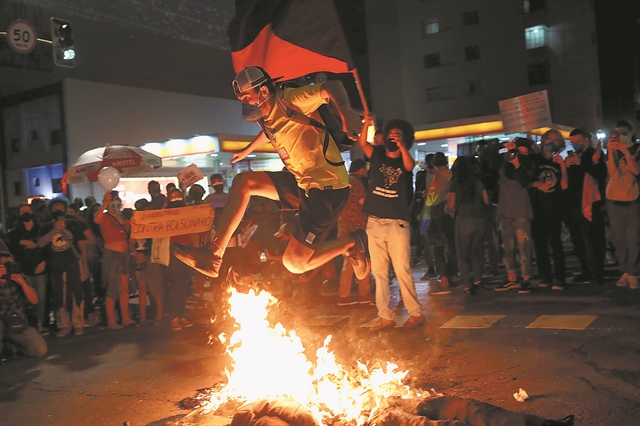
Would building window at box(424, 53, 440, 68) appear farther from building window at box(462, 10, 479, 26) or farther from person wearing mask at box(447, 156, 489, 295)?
person wearing mask at box(447, 156, 489, 295)

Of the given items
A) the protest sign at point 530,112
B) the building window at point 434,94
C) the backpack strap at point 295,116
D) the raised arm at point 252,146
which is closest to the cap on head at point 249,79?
the backpack strap at point 295,116

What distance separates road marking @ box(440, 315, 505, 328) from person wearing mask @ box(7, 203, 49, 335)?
6.14 m

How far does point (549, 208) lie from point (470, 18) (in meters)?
34.7

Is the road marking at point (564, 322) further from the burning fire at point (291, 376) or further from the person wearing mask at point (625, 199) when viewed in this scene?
the burning fire at point (291, 376)

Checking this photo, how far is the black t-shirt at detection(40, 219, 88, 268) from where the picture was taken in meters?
9.20

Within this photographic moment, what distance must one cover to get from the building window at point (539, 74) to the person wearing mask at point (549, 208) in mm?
32556

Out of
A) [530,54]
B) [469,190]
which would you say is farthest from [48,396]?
[530,54]

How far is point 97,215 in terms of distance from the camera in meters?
9.45

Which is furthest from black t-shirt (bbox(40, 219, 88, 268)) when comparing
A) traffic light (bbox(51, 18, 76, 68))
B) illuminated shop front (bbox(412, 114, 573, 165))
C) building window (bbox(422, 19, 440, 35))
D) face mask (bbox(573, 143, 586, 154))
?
building window (bbox(422, 19, 440, 35))

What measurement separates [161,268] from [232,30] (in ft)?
13.0

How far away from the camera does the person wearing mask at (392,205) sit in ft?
23.6

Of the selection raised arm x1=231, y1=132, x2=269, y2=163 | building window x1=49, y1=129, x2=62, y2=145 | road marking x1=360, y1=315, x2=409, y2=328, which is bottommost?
road marking x1=360, y1=315, x2=409, y2=328

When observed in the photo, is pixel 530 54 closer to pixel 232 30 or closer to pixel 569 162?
pixel 569 162

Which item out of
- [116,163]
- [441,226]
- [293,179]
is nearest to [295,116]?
[293,179]
